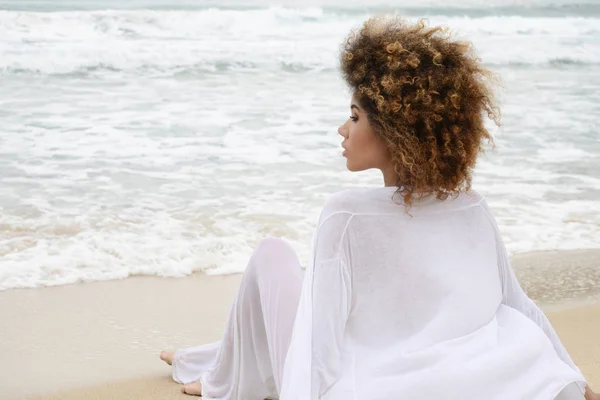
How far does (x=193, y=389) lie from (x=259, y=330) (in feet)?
1.72

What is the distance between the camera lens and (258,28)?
1877cm

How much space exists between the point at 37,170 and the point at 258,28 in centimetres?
1212

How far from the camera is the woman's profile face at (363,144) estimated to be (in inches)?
77.9

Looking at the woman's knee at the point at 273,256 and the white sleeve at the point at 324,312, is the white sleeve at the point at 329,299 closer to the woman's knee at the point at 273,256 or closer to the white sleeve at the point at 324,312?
the white sleeve at the point at 324,312

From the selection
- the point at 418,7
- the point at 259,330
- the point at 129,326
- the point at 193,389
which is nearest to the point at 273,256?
the point at 259,330

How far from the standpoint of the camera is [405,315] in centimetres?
194

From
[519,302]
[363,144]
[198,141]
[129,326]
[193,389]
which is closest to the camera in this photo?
[363,144]

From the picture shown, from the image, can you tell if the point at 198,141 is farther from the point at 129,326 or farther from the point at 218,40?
the point at 218,40

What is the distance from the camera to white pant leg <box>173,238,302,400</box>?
243cm

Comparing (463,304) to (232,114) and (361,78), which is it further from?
(232,114)

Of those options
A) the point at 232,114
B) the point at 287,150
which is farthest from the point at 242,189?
the point at 232,114

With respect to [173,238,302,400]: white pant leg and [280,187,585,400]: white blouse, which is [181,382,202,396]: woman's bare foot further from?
[280,187,585,400]: white blouse

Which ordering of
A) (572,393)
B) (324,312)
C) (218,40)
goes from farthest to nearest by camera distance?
(218,40) → (572,393) → (324,312)

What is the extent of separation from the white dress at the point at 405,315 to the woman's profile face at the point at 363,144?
0.08m
